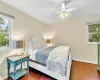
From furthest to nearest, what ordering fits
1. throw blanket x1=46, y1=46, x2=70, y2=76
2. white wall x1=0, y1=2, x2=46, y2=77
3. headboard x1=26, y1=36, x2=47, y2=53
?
1. headboard x1=26, y1=36, x2=47, y2=53
2. white wall x1=0, y1=2, x2=46, y2=77
3. throw blanket x1=46, y1=46, x2=70, y2=76

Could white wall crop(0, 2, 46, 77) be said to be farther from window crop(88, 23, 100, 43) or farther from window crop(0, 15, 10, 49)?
window crop(88, 23, 100, 43)

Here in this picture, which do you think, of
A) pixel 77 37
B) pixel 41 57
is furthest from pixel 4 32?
pixel 77 37

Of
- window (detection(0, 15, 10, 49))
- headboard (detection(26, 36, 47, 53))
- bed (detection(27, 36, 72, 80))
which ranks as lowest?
bed (detection(27, 36, 72, 80))

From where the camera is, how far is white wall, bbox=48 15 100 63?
12.2 feet

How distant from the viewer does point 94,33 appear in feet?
12.3

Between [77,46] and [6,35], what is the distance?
124 inches

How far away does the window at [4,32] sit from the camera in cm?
248

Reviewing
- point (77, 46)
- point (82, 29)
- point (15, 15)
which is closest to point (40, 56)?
point (15, 15)

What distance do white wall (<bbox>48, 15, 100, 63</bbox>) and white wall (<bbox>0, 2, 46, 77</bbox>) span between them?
1.38m

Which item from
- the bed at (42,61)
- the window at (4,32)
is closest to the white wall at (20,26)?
the window at (4,32)

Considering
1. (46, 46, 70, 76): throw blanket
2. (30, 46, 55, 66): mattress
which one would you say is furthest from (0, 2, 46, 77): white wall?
(46, 46, 70, 76): throw blanket

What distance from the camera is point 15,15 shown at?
275cm

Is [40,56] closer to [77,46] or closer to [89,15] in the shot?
[77,46]

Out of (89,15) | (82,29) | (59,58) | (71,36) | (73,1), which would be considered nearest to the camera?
(59,58)
